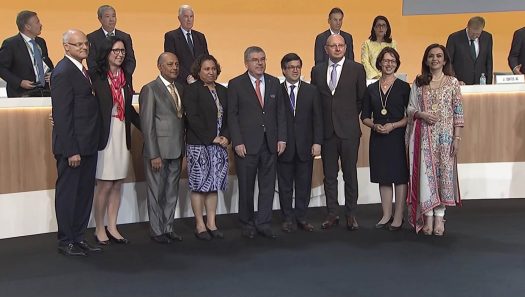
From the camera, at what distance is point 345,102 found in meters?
5.91

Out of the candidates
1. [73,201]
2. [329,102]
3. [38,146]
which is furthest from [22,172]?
[329,102]

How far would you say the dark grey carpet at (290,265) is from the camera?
14.5 ft

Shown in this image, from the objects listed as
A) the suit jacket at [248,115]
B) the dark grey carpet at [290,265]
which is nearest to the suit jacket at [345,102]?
the suit jacket at [248,115]

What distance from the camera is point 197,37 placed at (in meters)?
6.79

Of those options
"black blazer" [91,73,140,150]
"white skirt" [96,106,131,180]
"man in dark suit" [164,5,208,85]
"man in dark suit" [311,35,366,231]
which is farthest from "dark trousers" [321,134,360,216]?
"black blazer" [91,73,140,150]

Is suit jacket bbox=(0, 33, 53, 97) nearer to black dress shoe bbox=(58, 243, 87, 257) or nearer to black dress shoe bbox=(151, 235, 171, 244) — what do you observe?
black dress shoe bbox=(58, 243, 87, 257)

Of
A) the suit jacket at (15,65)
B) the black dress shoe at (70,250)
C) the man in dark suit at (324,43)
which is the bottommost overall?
the black dress shoe at (70,250)

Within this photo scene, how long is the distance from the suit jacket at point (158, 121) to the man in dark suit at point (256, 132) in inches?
16.9

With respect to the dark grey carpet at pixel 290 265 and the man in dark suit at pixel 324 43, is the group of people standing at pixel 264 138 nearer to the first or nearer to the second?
the dark grey carpet at pixel 290 265

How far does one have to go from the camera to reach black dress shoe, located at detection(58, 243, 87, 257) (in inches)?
209

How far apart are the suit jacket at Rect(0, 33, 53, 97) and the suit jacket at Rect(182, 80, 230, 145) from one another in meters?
1.39

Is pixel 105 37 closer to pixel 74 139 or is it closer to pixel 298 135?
pixel 74 139

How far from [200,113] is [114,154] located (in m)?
0.69

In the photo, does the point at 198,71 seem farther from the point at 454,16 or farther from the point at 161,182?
the point at 454,16
